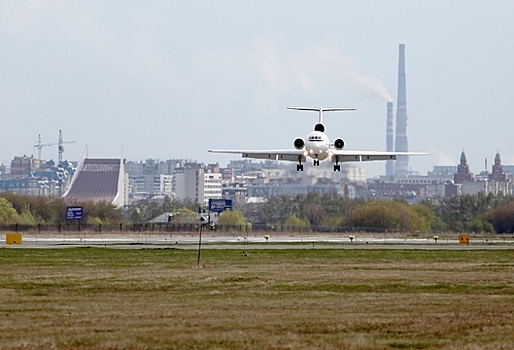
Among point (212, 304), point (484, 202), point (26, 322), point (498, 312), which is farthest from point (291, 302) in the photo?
point (484, 202)

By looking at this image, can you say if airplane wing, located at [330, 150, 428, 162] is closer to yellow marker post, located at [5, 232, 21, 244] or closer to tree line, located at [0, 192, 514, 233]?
yellow marker post, located at [5, 232, 21, 244]

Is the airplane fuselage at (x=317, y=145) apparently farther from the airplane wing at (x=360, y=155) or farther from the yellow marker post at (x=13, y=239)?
the yellow marker post at (x=13, y=239)

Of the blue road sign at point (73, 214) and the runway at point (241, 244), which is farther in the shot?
the blue road sign at point (73, 214)

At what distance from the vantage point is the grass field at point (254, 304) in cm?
2514

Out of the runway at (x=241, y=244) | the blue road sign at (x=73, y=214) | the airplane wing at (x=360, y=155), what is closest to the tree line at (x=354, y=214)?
the blue road sign at (x=73, y=214)

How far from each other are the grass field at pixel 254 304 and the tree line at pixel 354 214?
84.1 meters

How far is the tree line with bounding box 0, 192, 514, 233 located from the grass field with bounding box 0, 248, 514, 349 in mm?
84146

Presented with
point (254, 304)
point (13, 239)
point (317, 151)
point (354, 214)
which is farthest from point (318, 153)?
point (354, 214)

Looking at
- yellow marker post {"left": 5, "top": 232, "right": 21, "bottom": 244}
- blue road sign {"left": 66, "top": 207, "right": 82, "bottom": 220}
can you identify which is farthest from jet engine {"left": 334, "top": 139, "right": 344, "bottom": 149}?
blue road sign {"left": 66, "top": 207, "right": 82, "bottom": 220}

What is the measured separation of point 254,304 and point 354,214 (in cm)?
11206

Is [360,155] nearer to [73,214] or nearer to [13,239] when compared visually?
[13,239]

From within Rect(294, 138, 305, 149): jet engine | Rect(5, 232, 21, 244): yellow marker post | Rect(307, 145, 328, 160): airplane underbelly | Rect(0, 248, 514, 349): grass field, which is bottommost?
Rect(0, 248, 514, 349): grass field

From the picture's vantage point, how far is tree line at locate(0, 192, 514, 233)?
139 metres

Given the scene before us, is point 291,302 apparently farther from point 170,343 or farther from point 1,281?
point 1,281
